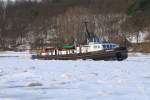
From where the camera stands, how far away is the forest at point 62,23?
101 metres

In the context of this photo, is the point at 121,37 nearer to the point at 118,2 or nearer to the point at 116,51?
the point at 118,2

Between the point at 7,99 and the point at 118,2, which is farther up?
the point at 118,2

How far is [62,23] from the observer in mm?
117625

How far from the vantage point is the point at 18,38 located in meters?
126

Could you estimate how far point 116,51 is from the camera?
50.6 metres

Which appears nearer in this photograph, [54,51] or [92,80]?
[92,80]

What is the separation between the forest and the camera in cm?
10053

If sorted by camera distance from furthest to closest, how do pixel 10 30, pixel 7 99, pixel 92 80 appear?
pixel 10 30 < pixel 92 80 < pixel 7 99

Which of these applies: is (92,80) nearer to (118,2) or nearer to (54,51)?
(54,51)

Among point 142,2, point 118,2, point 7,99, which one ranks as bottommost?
point 7,99

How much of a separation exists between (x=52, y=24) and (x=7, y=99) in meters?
113

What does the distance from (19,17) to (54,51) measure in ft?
275

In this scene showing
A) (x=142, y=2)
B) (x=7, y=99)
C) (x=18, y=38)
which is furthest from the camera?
(x=18, y=38)

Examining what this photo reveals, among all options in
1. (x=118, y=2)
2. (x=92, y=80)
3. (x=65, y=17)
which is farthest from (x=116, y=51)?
(x=118, y=2)
